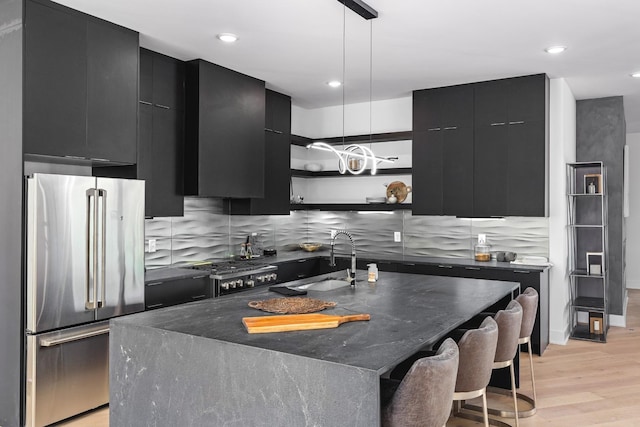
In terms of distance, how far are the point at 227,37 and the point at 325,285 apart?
85.6 inches

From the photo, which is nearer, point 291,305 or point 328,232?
point 291,305

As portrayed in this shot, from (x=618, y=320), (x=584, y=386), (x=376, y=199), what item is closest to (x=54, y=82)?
(x=376, y=199)

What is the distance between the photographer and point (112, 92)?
13.0ft

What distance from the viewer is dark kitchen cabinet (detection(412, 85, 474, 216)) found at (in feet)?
19.0

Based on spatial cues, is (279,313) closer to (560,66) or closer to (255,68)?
(255,68)

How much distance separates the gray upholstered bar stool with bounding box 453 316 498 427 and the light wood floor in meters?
1.07

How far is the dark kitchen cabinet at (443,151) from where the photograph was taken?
228 inches

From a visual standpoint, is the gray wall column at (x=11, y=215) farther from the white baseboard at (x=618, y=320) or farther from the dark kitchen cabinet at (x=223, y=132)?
the white baseboard at (x=618, y=320)

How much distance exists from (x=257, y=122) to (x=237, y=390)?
3839mm

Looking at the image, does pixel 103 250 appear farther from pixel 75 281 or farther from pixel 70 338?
pixel 70 338

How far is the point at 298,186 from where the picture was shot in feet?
23.3

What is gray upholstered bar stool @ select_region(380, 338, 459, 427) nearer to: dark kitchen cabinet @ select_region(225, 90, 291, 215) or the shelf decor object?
dark kitchen cabinet @ select_region(225, 90, 291, 215)

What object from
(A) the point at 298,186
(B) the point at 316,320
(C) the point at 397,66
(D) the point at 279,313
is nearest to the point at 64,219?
(D) the point at 279,313

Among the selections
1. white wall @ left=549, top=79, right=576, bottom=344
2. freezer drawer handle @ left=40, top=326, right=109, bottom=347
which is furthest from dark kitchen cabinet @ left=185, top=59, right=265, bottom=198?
white wall @ left=549, top=79, right=576, bottom=344
